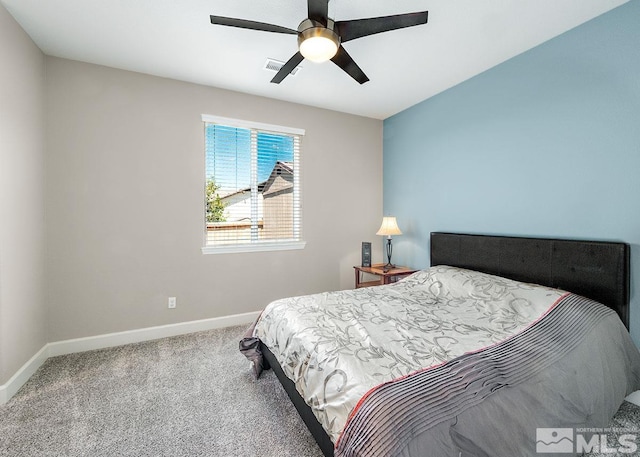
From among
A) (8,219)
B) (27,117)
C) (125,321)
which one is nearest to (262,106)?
(27,117)

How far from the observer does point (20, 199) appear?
7.06 ft

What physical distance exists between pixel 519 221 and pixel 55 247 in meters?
4.08

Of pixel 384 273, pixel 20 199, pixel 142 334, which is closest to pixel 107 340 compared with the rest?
pixel 142 334

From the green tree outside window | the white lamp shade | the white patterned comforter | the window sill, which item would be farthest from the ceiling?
the white patterned comforter

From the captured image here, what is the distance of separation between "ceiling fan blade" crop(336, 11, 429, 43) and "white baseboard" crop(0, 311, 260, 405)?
288cm

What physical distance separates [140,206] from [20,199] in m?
0.84

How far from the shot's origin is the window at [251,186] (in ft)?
10.5

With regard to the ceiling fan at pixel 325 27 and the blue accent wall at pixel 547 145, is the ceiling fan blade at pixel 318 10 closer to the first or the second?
the ceiling fan at pixel 325 27

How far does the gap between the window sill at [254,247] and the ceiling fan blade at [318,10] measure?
2350 mm

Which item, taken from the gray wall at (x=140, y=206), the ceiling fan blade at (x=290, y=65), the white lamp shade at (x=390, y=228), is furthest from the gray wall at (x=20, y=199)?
the white lamp shade at (x=390, y=228)

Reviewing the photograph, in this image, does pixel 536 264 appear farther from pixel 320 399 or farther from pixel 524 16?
pixel 320 399

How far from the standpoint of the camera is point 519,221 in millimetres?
2531

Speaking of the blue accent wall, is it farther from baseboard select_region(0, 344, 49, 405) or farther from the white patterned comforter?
baseboard select_region(0, 344, 49, 405)

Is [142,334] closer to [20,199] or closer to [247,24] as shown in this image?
[20,199]
